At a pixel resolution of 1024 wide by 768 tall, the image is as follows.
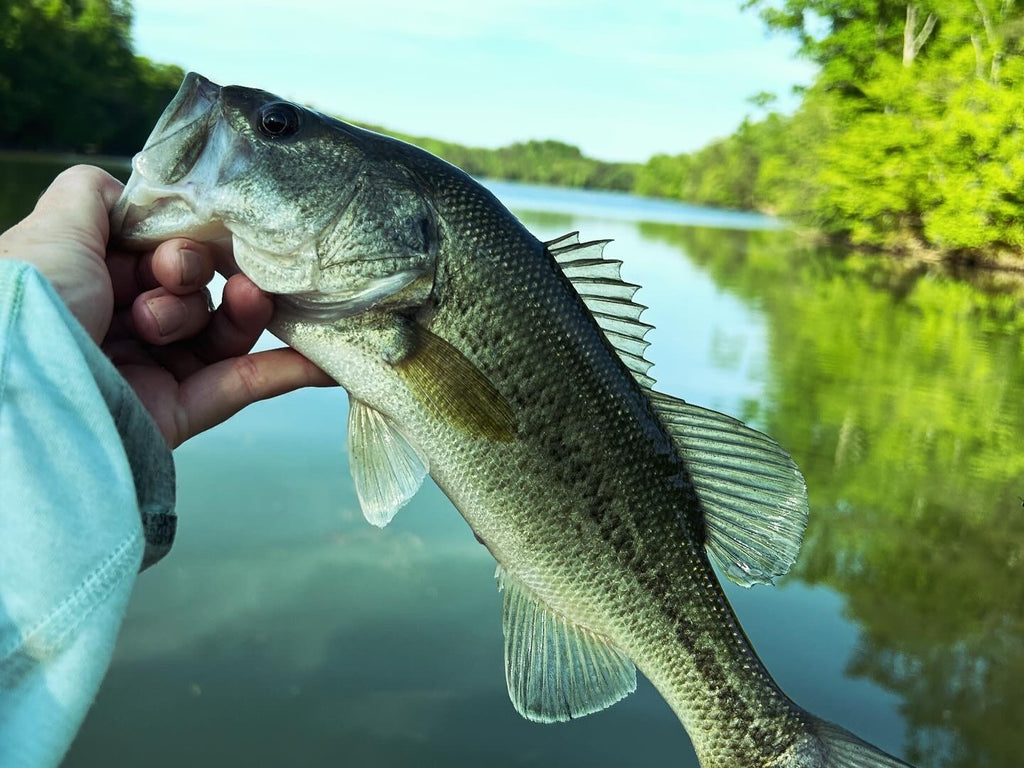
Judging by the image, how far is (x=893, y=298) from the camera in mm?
18859

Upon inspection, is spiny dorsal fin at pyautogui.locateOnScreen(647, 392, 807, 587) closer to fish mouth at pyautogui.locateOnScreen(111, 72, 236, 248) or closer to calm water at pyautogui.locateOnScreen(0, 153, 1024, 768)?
fish mouth at pyautogui.locateOnScreen(111, 72, 236, 248)

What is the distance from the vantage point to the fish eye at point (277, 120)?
189cm

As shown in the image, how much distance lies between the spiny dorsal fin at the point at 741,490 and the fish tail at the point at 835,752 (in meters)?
0.38

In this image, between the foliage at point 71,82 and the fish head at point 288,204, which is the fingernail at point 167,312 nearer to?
the fish head at point 288,204

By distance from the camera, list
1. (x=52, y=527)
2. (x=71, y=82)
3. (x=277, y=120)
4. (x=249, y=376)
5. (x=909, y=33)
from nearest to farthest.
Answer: (x=52, y=527)
(x=277, y=120)
(x=249, y=376)
(x=909, y=33)
(x=71, y=82)

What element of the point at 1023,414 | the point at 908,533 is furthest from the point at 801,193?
the point at 908,533

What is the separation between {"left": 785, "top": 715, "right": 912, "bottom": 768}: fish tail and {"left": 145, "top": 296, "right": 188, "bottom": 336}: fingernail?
1.79 m

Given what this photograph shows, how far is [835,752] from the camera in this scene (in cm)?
200

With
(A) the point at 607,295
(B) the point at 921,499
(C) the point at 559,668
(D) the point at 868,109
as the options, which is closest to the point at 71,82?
(D) the point at 868,109

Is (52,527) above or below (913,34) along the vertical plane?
below

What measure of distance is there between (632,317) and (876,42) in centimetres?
4152

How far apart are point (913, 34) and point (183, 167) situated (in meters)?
40.8

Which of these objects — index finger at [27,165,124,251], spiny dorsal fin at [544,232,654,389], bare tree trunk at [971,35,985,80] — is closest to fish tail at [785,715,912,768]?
spiny dorsal fin at [544,232,654,389]

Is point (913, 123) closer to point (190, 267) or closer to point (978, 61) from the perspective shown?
point (978, 61)
